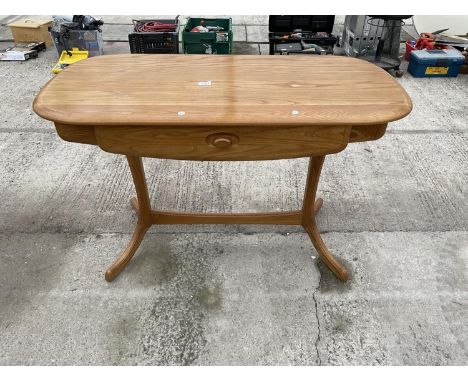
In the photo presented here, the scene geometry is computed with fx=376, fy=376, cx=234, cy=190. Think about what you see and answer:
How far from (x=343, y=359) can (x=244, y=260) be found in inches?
27.8

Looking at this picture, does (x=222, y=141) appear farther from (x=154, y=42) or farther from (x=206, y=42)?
(x=154, y=42)

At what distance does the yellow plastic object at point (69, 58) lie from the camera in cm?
429

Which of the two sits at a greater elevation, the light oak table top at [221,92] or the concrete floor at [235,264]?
the light oak table top at [221,92]

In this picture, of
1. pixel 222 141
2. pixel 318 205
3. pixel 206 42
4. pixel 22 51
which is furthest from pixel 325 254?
pixel 22 51

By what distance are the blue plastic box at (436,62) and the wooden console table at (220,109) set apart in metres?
2.99

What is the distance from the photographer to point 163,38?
436cm

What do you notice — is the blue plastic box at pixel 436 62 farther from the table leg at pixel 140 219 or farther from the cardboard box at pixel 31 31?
the cardboard box at pixel 31 31

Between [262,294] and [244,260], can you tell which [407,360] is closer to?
[262,294]

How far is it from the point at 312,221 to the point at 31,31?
15.8 feet

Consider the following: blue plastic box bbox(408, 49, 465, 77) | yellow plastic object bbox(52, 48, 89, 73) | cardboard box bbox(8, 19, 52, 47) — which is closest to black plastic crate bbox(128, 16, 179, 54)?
yellow plastic object bbox(52, 48, 89, 73)

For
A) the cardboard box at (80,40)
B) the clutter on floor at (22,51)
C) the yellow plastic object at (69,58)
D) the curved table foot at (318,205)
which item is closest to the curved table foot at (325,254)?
the curved table foot at (318,205)

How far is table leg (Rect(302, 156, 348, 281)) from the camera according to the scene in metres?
1.95

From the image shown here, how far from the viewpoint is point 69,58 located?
4.40m
